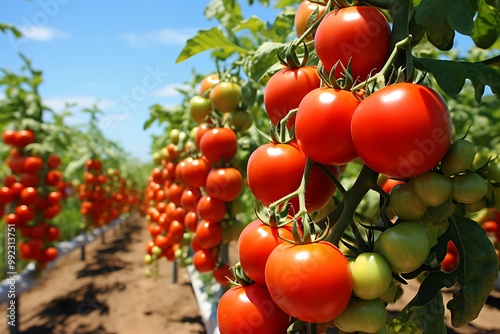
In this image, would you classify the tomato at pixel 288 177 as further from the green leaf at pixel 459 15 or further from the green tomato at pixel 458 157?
the green leaf at pixel 459 15

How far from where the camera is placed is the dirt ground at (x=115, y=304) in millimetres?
4023

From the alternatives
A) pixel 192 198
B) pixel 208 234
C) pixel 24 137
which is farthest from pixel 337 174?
pixel 24 137

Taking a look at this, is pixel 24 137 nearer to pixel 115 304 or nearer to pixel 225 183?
pixel 115 304

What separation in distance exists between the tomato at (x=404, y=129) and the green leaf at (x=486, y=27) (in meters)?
0.64

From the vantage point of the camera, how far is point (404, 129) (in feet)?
2.26

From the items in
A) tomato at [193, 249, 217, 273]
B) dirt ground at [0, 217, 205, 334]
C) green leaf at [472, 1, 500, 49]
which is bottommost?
dirt ground at [0, 217, 205, 334]

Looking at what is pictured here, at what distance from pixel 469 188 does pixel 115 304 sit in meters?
5.20

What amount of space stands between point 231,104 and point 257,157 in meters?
0.86

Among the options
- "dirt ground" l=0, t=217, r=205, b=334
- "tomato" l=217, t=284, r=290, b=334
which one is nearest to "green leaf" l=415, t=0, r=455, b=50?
"tomato" l=217, t=284, r=290, b=334

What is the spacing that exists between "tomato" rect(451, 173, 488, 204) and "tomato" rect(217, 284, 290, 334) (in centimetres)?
47

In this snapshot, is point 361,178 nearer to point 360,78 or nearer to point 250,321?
point 360,78

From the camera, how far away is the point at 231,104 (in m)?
1.75

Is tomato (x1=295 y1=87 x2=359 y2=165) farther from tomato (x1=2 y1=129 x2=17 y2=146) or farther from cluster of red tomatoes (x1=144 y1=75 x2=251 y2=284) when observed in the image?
tomato (x1=2 y1=129 x2=17 y2=146)

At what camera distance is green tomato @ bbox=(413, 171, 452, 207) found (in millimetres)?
730
